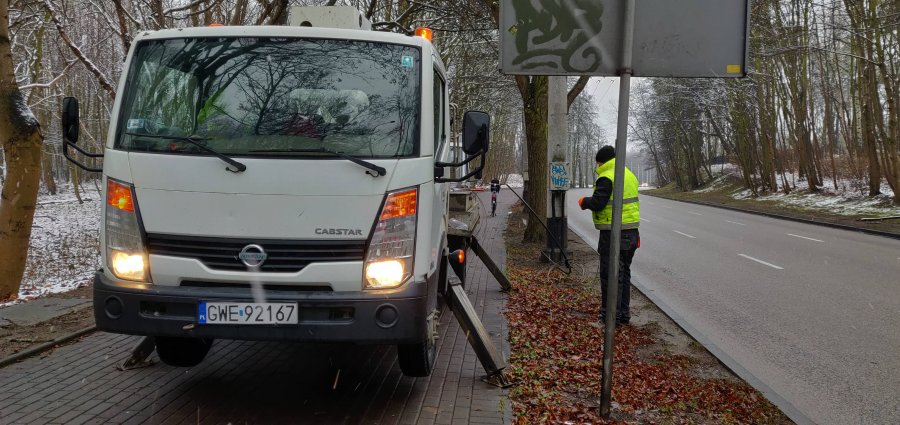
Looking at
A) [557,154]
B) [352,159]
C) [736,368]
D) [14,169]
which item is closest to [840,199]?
[557,154]

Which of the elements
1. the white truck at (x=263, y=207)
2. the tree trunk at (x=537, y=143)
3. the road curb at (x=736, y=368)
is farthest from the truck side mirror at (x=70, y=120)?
the tree trunk at (x=537, y=143)

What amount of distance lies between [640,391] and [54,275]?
511 inches

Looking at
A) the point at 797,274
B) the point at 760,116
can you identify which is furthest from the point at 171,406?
the point at 760,116

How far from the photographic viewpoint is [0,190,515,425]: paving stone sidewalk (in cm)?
415

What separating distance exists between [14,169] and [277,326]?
20.5ft

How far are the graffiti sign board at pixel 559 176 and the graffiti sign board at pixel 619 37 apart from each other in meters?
7.07

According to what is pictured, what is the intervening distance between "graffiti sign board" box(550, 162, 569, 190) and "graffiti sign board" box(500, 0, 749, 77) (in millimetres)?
7070

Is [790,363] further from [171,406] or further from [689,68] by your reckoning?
[171,406]

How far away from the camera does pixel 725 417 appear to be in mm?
4422

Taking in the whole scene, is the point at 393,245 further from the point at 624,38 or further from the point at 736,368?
the point at 736,368

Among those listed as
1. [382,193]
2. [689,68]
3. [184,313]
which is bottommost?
[184,313]

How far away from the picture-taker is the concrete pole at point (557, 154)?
37.1 ft

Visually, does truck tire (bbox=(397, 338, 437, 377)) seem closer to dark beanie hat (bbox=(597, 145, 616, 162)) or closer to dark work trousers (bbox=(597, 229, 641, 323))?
dark work trousers (bbox=(597, 229, 641, 323))

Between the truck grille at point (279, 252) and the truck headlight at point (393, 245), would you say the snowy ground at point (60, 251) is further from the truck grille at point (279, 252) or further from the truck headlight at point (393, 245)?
the truck headlight at point (393, 245)
